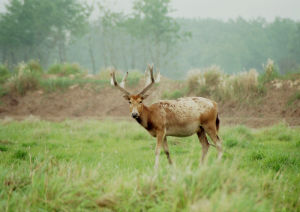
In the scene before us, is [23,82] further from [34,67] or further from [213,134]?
[213,134]

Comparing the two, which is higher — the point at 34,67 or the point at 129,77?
the point at 34,67

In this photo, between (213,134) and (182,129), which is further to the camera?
(213,134)

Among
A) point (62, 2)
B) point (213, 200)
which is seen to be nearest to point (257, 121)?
point (213, 200)

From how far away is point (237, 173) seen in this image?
3547 mm

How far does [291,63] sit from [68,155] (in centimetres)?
5820

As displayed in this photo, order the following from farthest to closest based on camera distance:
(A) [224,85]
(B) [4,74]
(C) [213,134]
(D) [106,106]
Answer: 1. (B) [4,74]
2. (D) [106,106]
3. (A) [224,85]
4. (C) [213,134]

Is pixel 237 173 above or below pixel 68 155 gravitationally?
above

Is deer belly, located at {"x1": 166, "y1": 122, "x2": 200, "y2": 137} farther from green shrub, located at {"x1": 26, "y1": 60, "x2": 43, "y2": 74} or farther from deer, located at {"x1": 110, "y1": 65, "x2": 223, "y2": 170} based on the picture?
green shrub, located at {"x1": 26, "y1": 60, "x2": 43, "y2": 74}

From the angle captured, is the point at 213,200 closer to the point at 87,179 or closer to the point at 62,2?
the point at 87,179

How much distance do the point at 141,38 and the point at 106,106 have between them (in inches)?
1270

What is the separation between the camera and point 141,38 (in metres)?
48.2

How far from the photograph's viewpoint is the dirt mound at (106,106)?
1260 centimetres

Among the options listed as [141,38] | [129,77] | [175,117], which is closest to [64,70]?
[129,77]

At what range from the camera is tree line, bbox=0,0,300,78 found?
4231cm
